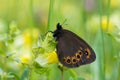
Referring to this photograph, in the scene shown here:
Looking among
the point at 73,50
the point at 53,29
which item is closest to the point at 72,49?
the point at 73,50

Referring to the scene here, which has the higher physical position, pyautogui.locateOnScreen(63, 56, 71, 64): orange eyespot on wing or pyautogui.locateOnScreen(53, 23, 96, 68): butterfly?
pyautogui.locateOnScreen(53, 23, 96, 68): butterfly

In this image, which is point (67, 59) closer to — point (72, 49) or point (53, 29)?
point (72, 49)

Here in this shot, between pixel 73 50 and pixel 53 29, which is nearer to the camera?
pixel 73 50

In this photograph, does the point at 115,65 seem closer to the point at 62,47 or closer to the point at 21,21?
the point at 62,47

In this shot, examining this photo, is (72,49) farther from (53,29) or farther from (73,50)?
(53,29)

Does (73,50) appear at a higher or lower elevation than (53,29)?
lower
